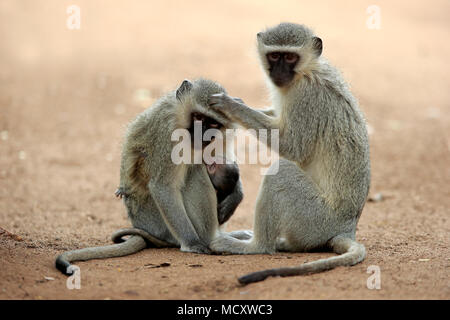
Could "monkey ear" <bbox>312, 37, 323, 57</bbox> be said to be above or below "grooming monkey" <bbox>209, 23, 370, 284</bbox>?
above

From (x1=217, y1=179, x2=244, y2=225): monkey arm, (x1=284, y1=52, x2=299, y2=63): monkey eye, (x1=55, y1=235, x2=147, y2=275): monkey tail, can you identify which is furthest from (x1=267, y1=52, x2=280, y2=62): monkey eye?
(x1=55, y1=235, x2=147, y2=275): monkey tail

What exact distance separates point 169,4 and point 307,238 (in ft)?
62.8

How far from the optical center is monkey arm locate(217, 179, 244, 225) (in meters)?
7.77

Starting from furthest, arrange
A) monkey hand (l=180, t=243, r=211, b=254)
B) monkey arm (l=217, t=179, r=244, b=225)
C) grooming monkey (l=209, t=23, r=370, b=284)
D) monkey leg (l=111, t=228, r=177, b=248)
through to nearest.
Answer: monkey arm (l=217, t=179, r=244, b=225) < monkey leg (l=111, t=228, r=177, b=248) < monkey hand (l=180, t=243, r=211, b=254) < grooming monkey (l=209, t=23, r=370, b=284)

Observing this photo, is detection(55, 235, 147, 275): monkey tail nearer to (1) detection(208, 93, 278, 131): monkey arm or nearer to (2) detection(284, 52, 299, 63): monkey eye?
(1) detection(208, 93, 278, 131): monkey arm

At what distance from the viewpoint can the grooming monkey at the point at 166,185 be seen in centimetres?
704

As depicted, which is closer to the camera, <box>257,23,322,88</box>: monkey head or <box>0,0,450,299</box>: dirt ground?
<box>0,0,450,299</box>: dirt ground

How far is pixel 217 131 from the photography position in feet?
23.6

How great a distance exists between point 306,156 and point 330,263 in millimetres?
1424

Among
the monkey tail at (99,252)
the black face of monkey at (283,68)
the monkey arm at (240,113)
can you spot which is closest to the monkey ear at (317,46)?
the black face of monkey at (283,68)

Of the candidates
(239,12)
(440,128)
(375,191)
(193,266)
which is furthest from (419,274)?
(239,12)

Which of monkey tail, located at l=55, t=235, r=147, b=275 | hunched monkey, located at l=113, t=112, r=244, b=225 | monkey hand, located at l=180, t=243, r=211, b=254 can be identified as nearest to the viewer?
monkey tail, located at l=55, t=235, r=147, b=275

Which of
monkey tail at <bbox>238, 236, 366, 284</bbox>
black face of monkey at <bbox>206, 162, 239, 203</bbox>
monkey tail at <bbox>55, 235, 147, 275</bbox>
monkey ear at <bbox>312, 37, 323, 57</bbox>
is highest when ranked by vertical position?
monkey ear at <bbox>312, 37, 323, 57</bbox>
